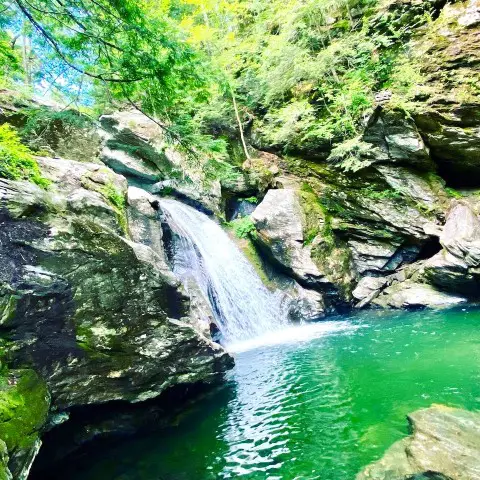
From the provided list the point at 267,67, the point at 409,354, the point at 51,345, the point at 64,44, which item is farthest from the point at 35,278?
the point at 267,67

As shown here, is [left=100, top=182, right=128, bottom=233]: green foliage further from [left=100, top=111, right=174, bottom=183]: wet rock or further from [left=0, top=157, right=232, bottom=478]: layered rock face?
[left=100, top=111, right=174, bottom=183]: wet rock

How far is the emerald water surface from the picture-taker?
532cm

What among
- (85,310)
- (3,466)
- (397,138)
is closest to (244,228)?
(397,138)

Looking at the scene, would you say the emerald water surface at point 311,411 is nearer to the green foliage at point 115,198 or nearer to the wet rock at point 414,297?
the wet rock at point 414,297

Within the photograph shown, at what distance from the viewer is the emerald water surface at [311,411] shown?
5.32 metres

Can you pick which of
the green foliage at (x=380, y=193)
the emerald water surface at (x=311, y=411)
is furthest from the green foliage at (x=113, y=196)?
the green foliage at (x=380, y=193)

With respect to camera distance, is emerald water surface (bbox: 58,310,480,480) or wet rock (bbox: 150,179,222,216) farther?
wet rock (bbox: 150,179,222,216)

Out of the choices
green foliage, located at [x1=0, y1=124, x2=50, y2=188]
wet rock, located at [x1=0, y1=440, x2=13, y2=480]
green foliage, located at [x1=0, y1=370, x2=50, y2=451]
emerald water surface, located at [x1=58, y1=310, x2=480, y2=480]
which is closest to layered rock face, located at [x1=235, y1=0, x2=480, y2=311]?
emerald water surface, located at [x1=58, y1=310, x2=480, y2=480]

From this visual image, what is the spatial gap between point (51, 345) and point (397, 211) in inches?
533

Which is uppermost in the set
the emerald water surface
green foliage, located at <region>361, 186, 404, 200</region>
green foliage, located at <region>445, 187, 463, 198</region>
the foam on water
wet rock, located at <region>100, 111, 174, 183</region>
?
wet rock, located at <region>100, 111, 174, 183</region>

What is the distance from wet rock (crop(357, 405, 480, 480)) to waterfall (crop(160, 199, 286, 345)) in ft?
27.3

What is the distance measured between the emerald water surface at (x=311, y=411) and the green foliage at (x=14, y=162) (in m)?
5.35

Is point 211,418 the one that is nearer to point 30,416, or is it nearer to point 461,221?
point 30,416

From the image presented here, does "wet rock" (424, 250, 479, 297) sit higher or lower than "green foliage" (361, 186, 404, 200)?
lower
